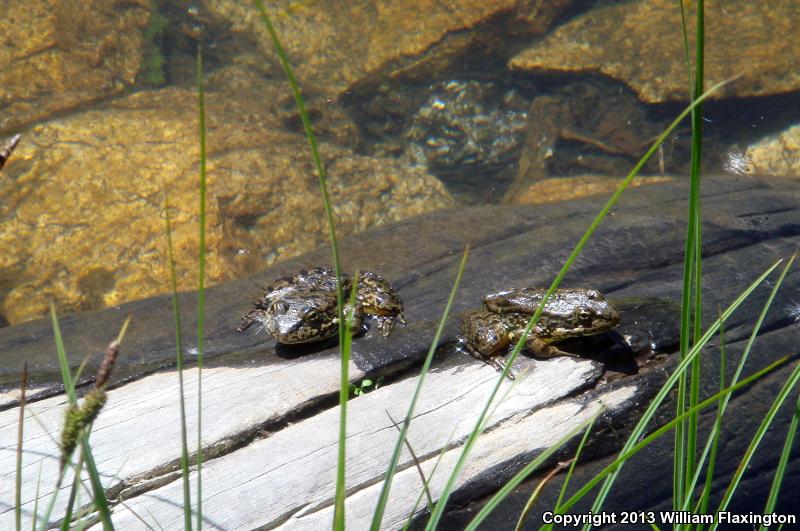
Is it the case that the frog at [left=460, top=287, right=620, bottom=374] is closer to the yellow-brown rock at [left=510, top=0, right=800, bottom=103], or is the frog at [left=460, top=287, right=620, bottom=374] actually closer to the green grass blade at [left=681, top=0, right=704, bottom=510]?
the green grass blade at [left=681, top=0, right=704, bottom=510]

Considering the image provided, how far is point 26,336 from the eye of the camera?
4039mm

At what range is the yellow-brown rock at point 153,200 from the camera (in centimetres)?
603

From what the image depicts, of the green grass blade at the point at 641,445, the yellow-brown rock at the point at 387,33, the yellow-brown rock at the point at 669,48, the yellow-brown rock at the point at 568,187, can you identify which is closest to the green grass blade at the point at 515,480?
the green grass blade at the point at 641,445

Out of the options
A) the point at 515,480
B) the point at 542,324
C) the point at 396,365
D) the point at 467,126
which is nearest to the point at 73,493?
the point at 515,480

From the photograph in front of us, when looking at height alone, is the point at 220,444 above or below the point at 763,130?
below

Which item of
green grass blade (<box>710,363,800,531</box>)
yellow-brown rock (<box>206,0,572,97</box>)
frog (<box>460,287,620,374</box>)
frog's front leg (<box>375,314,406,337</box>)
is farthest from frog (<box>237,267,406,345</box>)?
yellow-brown rock (<box>206,0,572,97</box>)

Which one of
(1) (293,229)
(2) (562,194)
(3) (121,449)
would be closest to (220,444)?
(3) (121,449)

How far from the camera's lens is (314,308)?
3436 millimetres

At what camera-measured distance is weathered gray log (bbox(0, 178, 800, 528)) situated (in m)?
2.64

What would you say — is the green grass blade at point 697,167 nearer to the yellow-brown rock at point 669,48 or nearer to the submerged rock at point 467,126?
the submerged rock at point 467,126

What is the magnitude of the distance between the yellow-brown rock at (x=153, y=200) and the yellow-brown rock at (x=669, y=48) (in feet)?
10.8

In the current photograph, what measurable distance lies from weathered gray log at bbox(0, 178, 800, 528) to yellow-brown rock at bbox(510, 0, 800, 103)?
4.20m

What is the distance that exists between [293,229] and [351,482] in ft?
14.8

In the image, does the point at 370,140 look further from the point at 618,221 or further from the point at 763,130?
the point at 763,130
